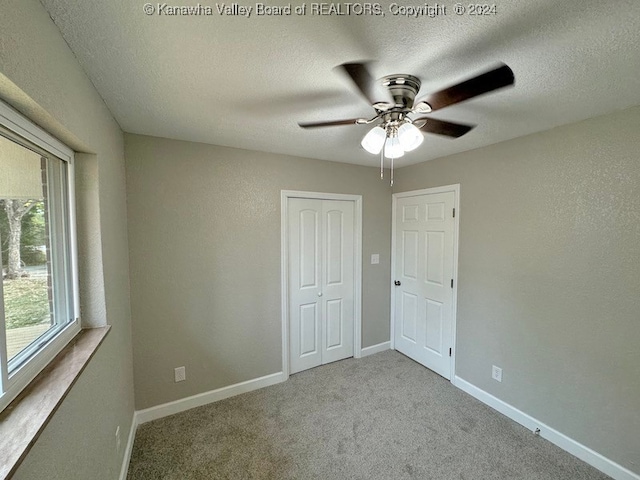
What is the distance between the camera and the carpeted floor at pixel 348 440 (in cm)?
176

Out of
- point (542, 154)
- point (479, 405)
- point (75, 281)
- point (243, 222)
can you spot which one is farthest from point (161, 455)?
point (542, 154)

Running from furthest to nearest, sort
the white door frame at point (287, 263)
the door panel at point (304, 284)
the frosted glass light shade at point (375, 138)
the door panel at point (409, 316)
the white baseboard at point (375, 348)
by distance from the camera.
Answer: the white baseboard at point (375, 348), the door panel at point (409, 316), the door panel at point (304, 284), the white door frame at point (287, 263), the frosted glass light shade at point (375, 138)

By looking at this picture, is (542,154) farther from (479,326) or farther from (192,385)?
(192,385)

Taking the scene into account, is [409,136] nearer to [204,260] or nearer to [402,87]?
[402,87]

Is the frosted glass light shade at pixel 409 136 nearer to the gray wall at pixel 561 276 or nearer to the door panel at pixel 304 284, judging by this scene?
the gray wall at pixel 561 276

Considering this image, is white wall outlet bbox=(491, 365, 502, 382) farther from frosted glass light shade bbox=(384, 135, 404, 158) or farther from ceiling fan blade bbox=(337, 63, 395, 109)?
ceiling fan blade bbox=(337, 63, 395, 109)

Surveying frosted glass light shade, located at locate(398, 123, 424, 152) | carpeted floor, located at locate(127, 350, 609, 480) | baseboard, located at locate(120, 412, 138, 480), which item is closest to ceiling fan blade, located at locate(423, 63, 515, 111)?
frosted glass light shade, located at locate(398, 123, 424, 152)

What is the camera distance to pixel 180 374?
92.0 inches

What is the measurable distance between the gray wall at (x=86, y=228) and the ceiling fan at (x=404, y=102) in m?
0.95

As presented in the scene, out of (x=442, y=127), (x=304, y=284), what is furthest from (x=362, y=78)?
(x=304, y=284)

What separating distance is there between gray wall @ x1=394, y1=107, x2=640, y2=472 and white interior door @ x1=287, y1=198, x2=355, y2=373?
1.20m

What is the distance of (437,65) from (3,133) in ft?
5.42

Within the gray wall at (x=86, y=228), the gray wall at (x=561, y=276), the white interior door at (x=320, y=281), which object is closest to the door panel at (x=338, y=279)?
the white interior door at (x=320, y=281)

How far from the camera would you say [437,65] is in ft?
4.05
